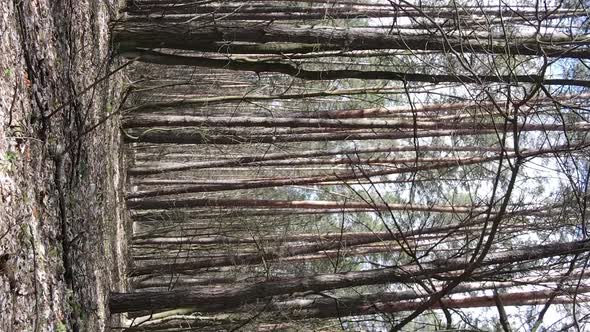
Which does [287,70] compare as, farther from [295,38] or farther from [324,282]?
[324,282]

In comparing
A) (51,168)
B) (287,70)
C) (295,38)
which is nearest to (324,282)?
(287,70)

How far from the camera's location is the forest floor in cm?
300

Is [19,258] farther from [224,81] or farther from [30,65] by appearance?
[224,81]

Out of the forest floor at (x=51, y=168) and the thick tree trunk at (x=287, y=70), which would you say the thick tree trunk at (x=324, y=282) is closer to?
the forest floor at (x=51, y=168)

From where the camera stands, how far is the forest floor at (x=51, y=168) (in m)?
3.00

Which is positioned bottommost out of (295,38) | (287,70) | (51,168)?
(51,168)

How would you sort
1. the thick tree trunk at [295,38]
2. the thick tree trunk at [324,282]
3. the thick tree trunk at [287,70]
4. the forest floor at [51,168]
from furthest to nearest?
the thick tree trunk at [287,70] < the thick tree trunk at [295,38] < the thick tree trunk at [324,282] < the forest floor at [51,168]

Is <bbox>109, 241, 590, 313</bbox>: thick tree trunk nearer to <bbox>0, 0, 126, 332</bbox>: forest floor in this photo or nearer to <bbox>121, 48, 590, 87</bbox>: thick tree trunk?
<bbox>0, 0, 126, 332</bbox>: forest floor

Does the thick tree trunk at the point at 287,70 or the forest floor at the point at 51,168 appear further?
the thick tree trunk at the point at 287,70

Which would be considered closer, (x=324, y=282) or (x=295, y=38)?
(x=324, y=282)

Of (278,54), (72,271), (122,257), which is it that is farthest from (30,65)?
(122,257)

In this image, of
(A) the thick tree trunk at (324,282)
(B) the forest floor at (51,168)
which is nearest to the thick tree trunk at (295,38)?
(B) the forest floor at (51,168)

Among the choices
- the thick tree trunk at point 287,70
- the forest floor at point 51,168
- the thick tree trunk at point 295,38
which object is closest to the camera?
the forest floor at point 51,168

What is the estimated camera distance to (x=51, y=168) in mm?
3646
